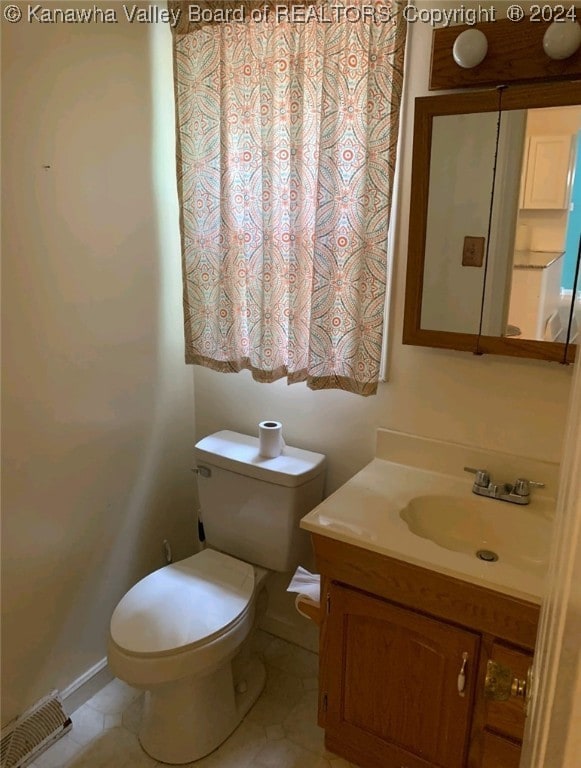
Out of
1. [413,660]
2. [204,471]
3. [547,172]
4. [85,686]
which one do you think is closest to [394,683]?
[413,660]

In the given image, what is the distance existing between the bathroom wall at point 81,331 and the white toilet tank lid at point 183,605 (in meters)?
0.27

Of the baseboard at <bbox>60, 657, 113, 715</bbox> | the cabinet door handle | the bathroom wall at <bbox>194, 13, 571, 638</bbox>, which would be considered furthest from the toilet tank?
the cabinet door handle

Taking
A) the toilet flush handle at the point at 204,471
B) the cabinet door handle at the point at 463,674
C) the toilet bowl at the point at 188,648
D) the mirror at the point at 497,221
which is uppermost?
the mirror at the point at 497,221

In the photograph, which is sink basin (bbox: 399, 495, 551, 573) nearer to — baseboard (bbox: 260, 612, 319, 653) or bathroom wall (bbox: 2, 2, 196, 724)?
baseboard (bbox: 260, 612, 319, 653)

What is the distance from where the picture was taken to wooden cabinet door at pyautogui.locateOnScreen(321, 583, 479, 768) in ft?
4.35

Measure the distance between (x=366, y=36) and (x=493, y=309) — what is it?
0.78 meters

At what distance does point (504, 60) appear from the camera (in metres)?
1.35

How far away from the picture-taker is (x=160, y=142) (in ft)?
6.06

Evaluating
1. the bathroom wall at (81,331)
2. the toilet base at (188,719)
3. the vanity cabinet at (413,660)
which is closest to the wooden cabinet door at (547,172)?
the vanity cabinet at (413,660)

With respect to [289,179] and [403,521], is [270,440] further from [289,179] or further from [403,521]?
[289,179]

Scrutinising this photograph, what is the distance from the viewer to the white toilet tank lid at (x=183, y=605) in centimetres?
154

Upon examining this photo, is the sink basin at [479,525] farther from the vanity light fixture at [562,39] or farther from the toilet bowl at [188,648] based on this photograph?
the vanity light fixture at [562,39]

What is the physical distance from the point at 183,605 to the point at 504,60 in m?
1.68

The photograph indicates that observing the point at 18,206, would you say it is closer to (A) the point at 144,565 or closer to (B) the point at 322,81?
(B) the point at 322,81
